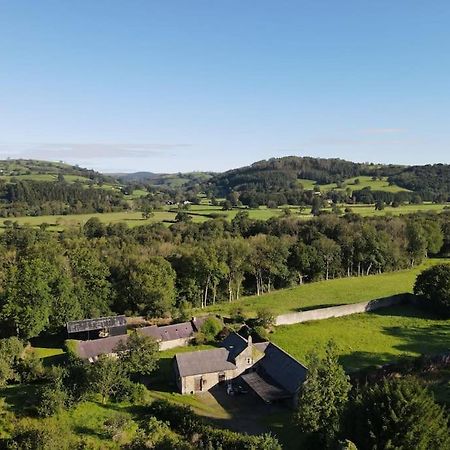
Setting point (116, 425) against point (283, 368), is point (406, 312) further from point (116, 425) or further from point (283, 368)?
point (116, 425)

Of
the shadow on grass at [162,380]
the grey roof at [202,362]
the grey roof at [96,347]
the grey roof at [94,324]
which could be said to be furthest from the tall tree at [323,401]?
the grey roof at [94,324]

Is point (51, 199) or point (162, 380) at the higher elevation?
point (51, 199)

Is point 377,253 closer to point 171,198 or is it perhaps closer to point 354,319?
point 354,319

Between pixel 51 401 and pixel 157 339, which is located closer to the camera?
pixel 51 401

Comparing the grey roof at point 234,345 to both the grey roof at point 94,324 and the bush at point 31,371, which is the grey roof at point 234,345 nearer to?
the grey roof at point 94,324

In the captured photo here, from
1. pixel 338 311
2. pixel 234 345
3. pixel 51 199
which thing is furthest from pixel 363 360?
pixel 51 199

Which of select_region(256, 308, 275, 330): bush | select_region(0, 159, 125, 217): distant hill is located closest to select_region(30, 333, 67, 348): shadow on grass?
select_region(256, 308, 275, 330): bush

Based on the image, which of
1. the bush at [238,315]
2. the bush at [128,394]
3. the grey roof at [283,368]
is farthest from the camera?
the bush at [238,315]

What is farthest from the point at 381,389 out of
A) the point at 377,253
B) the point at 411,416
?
the point at 377,253
